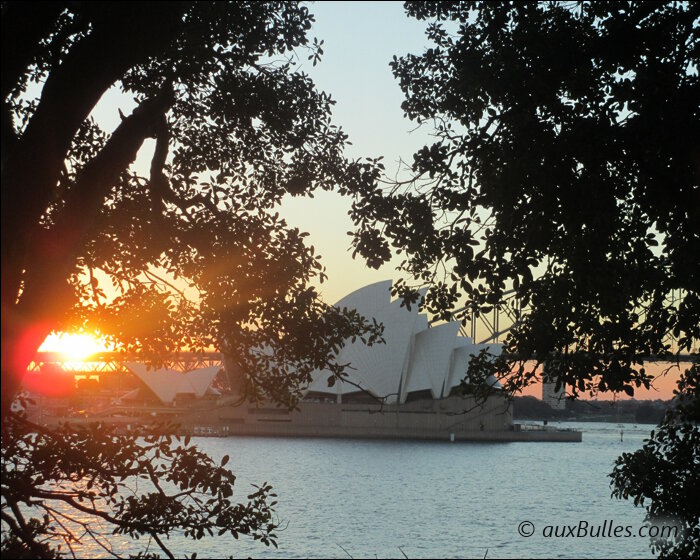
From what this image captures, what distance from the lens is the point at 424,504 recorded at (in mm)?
30828

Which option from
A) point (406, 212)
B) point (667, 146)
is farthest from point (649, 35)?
point (406, 212)

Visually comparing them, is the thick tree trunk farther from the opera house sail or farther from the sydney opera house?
the sydney opera house

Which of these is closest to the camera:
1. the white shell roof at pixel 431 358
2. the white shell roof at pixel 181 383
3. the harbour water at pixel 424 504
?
the harbour water at pixel 424 504

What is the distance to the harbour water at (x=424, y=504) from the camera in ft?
66.4

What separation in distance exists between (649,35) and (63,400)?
294 ft

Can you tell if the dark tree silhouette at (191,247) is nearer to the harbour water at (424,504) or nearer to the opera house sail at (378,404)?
the harbour water at (424,504)

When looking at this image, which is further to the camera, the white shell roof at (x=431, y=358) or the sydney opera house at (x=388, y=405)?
the sydney opera house at (x=388, y=405)

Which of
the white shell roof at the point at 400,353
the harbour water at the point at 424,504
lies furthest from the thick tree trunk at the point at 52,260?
the white shell roof at the point at 400,353

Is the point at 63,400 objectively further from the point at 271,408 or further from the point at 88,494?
the point at 88,494

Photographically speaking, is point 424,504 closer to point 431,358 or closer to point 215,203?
point 215,203

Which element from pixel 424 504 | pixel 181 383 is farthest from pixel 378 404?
pixel 424 504

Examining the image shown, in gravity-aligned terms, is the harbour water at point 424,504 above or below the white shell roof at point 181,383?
below

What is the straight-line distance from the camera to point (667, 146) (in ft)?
15.7

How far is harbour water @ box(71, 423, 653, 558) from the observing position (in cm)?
2025
